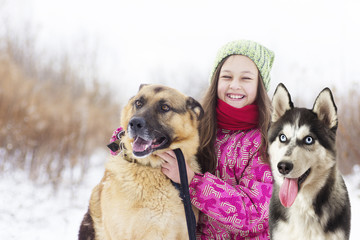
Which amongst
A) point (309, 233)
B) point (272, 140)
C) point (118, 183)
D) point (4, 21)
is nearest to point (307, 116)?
point (272, 140)

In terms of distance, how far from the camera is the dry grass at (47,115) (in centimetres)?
619

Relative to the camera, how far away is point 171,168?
2.58m

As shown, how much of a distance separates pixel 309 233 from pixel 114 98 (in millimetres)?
5993

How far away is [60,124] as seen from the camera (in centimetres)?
658

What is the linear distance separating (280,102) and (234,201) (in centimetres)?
93

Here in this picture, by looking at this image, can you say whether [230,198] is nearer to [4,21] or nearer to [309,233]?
[309,233]

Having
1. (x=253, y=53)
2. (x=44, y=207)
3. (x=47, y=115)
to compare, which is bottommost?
(x=44, y=207)

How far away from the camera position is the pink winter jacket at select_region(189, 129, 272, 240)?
97.7 inches

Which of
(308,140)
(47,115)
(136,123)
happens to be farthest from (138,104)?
A: (47,115)

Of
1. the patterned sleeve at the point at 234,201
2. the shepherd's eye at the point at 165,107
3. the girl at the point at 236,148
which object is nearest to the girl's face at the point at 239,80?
the girl at the point at 236,148

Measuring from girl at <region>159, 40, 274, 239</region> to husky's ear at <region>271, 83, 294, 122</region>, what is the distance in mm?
818

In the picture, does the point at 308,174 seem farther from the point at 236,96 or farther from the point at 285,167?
the point at 236,96

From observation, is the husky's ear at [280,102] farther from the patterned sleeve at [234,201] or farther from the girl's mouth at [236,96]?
the girl's mouth at [236,96]

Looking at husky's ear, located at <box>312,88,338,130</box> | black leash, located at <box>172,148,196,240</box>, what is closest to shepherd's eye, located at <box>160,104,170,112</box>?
black leash, located at <box>172,148,196,240</box>
